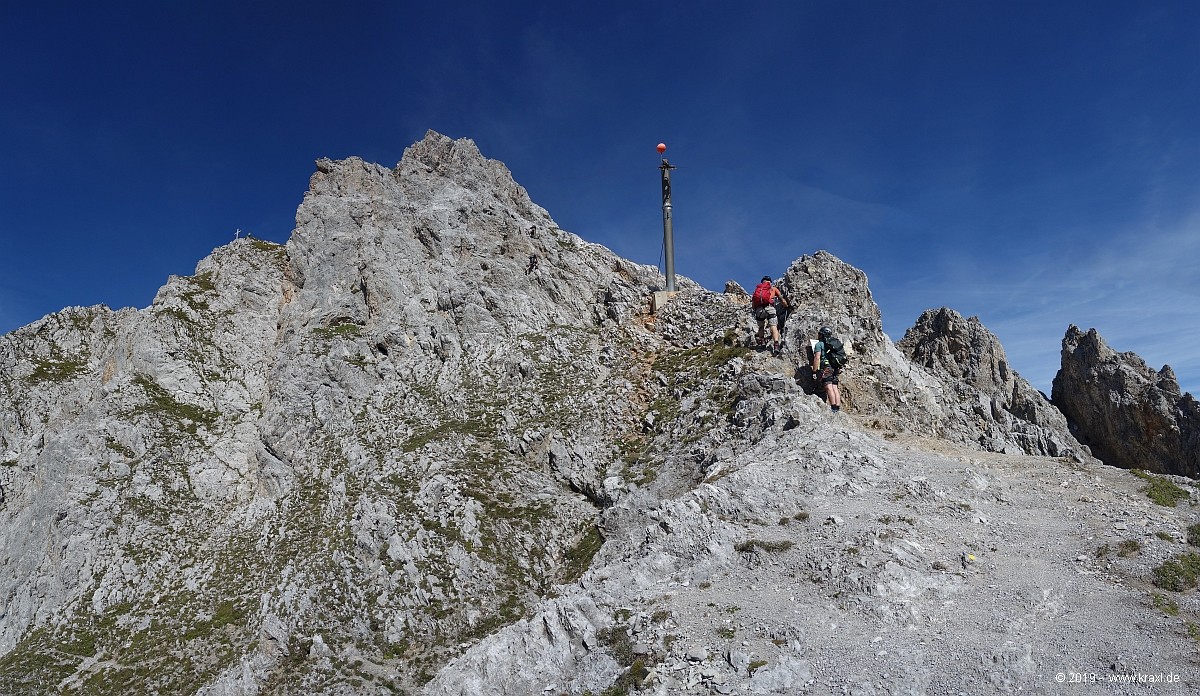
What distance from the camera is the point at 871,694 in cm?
1239

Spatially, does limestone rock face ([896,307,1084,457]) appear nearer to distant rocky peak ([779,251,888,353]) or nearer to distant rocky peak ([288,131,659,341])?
distant rocky peak ([779,251,888,353])

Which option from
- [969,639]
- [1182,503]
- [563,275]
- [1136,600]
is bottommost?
[969,639]

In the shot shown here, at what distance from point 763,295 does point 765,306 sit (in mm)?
802

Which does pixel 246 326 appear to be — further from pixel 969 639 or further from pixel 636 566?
pixel 969 639

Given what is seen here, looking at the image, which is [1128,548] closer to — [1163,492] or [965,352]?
[1163,492]

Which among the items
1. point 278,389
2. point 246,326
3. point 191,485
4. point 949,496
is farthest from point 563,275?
point 949,496

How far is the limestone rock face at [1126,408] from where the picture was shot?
191 feet

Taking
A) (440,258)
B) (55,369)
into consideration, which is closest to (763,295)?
(440,258)

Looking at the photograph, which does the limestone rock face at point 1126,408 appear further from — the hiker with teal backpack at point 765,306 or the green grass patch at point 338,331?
the green grass patch at point 338,331

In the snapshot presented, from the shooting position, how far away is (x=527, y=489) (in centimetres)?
3622

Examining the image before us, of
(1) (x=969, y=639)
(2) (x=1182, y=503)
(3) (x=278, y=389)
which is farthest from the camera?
(3) (x=278, y=389)

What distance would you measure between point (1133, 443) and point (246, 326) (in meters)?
97.9

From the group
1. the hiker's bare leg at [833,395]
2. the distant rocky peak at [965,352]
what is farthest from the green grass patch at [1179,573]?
the distant rocky peak at [965,352]

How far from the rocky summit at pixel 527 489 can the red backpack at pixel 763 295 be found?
2100 mm
